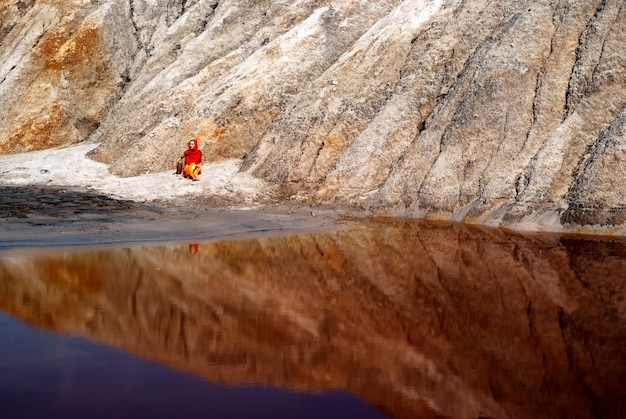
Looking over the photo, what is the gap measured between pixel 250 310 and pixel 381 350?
2086 millimetres

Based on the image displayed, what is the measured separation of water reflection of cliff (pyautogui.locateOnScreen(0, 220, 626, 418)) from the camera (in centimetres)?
577

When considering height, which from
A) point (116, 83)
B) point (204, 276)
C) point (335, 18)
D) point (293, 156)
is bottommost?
point (204, 276)

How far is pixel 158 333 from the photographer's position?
7105 millimetres

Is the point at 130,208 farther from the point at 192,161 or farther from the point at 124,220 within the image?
the point at 192,161

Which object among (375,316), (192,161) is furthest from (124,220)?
(375,316)

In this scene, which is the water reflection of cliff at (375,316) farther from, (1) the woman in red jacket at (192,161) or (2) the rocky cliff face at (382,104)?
(1) the woman in red jacket at (192,161)

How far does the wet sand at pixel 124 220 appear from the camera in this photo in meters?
13.9

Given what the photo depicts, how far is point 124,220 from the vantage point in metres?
15.8

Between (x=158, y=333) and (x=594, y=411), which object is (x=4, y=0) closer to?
(x=158, y=333)

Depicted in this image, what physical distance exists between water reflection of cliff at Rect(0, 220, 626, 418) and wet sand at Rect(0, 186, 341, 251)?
1758 millimetres

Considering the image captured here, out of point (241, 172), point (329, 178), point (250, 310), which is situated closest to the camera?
point (250, 310)

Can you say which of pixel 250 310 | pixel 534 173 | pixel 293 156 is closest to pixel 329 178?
pixel 293 156

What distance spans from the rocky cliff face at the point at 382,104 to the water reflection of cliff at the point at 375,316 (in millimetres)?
4408

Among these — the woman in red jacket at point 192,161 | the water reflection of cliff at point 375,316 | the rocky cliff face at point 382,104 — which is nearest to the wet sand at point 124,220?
the water reflection of cliff at point 375,316
